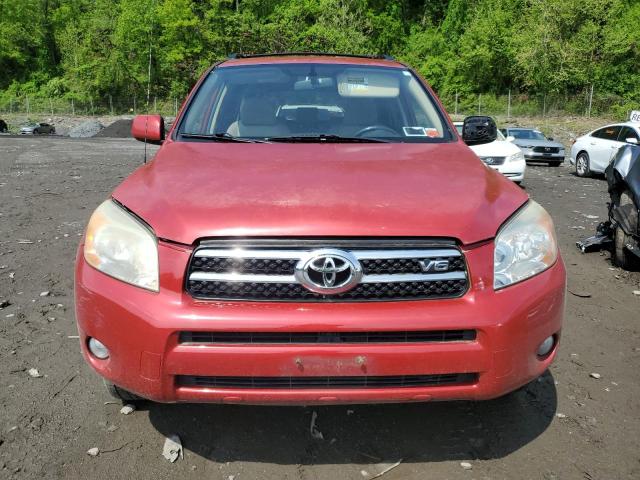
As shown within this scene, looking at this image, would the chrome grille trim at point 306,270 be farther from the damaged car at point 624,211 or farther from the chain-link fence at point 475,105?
the chain-link fence at point 475,105

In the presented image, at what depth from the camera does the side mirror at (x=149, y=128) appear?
3.76m

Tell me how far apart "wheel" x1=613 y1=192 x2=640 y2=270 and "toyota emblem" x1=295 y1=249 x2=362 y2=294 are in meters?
4.58

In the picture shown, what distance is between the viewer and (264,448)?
8.68ft

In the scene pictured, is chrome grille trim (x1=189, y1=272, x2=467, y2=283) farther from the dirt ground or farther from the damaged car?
the damaged car

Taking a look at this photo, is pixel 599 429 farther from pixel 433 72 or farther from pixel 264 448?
pixel 433 72

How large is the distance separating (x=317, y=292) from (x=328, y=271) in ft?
0.29

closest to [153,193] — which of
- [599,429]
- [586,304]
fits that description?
[599,429]

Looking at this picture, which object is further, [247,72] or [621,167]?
[621,167]

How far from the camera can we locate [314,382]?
2232 millimetres

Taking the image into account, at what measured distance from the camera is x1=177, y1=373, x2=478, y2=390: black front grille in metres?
2.23

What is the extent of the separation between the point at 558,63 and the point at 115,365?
47.3 metres

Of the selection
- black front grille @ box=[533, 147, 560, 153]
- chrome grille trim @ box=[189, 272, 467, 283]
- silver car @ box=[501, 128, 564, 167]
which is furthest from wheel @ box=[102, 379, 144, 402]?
black front grille @ box=[533, 147, 560, 153]

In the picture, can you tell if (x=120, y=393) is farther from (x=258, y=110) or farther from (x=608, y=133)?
(x=608, y=133)

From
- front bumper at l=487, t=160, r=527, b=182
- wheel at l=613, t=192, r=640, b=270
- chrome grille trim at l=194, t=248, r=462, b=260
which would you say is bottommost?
front bumper at l=487, t=160, r=527, b=182
